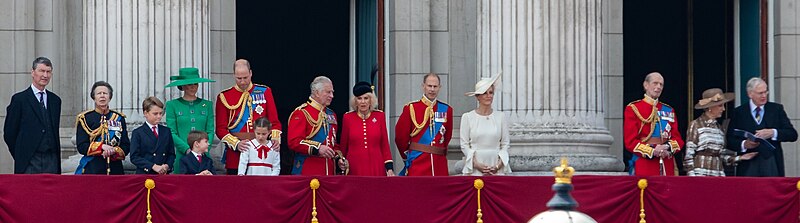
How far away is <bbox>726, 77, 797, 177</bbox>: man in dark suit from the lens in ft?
62.3

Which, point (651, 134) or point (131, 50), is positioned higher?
point (131, 50)

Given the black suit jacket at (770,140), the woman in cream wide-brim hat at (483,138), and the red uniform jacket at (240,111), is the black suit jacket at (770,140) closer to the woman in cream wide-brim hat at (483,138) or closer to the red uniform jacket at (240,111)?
the woman in cream wide-brim hat at (483,138)

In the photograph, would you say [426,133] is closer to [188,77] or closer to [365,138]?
[365,138]

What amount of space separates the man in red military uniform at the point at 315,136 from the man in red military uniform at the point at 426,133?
769mm

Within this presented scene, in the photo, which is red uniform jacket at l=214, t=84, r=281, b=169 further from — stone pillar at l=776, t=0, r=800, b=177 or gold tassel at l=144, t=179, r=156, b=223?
stone pillar at l=776, t=0, r=800, b=177

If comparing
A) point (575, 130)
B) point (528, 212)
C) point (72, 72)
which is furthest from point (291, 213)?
point (72, 72)

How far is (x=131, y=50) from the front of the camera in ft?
64.8

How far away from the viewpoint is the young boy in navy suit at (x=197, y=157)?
1803cm

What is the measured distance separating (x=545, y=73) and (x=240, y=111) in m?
3.37

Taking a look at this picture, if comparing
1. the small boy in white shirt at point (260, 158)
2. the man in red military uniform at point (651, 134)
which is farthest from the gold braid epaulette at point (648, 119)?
the small boy in white shirt at point (260, 158)

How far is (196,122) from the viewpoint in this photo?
1881 cm

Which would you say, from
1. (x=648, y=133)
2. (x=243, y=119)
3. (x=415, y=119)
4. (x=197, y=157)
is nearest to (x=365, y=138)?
(x=415, y=119)

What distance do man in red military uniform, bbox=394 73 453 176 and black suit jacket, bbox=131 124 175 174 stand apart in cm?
240

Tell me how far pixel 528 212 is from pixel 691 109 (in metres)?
10.1
